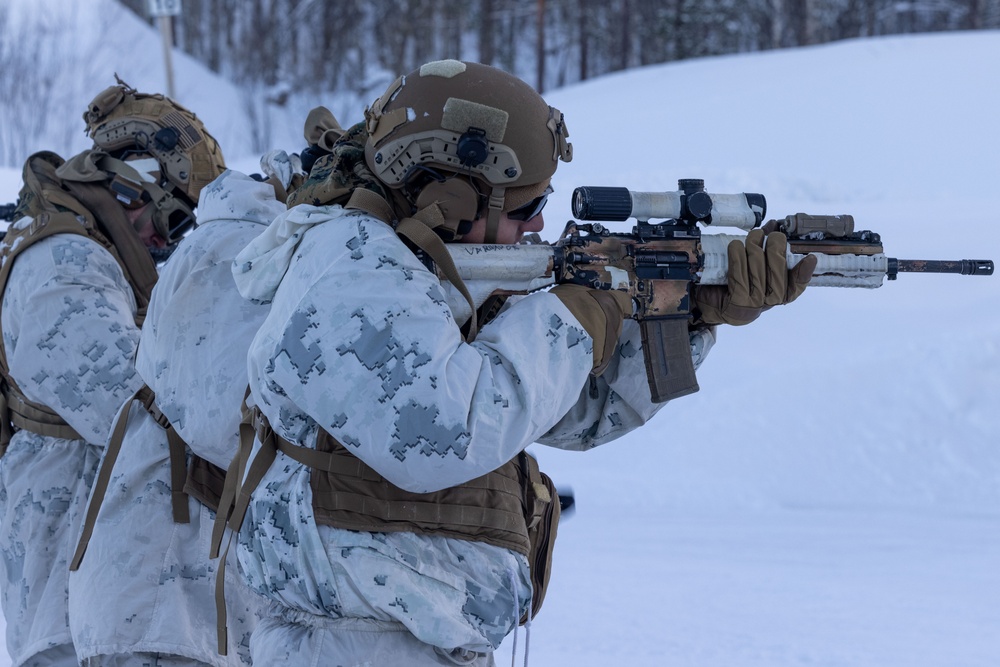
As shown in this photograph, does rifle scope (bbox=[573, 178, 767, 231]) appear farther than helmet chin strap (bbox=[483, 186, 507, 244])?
Yes

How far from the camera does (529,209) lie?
2172mm

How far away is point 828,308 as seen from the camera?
27.7ft

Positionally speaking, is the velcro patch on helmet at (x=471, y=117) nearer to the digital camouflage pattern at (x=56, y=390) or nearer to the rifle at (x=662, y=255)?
the rifle at (x=662, y=255)

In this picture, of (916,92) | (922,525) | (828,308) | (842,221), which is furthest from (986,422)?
(916,92)

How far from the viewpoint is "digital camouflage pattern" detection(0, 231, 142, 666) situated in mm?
2928

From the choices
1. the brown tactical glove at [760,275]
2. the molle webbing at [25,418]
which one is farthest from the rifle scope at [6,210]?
the brown tactical glove at [760,275]

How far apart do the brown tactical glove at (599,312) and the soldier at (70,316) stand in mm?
1405

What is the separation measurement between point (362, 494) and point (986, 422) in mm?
5953

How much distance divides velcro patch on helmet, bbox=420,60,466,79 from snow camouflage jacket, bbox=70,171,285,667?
0.75 m

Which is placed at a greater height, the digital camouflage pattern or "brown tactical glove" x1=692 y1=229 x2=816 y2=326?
"brown tactical glove" x1=692 y1=229 x2=816 y2=326

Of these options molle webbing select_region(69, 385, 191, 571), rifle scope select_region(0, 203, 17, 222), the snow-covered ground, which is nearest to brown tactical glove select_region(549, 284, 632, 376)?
molle webbing select_region(69, 385, 191, 571)

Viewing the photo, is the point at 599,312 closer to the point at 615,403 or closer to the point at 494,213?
the point at 494,213

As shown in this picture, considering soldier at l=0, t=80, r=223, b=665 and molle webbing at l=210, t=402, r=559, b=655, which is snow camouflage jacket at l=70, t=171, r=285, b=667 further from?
molle webbing at l=210, t=402, r=559, b=655

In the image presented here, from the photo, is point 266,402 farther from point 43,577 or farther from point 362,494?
point 43,577
